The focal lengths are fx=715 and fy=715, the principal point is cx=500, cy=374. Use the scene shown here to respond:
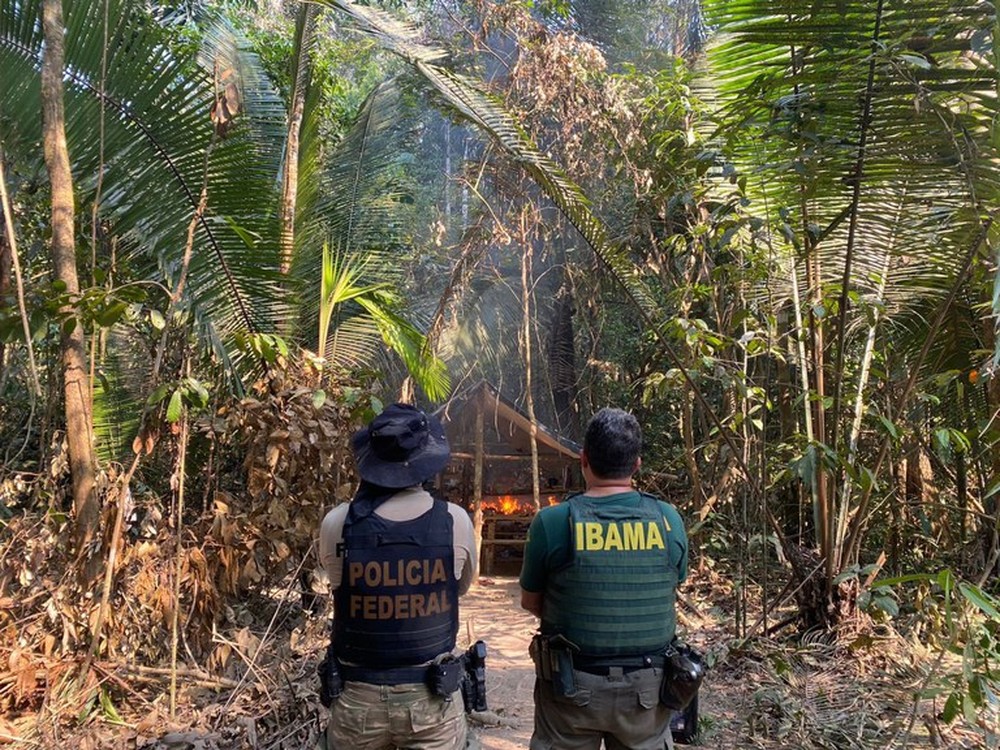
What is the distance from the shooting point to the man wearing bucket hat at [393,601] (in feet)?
6.57

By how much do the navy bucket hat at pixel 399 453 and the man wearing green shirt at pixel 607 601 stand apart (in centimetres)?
37

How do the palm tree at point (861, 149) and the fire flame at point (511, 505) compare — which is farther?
the fire flame at point (511, 505)

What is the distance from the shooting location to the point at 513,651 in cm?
564

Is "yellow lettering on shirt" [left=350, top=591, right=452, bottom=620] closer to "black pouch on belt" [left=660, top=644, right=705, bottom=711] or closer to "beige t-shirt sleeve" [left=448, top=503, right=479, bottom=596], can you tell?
"beige t-shirt sleeve" [left=448, top=503, right=479, bottom=596]

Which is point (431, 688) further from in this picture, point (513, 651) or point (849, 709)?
point (513, 651)

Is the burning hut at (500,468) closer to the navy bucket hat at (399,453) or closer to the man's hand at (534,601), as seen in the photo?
the man's hand at (534,601)

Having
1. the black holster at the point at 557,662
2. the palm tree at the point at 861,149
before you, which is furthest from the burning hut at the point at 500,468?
the black holster at the point at 557,662

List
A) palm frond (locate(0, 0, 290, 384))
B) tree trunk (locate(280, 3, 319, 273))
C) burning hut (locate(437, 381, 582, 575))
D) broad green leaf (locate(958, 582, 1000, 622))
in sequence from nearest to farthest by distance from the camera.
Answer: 1. broad green leaf (locate(958, 582, 1000, 622))
2. palm frond (locate(0, 0, 290, 384))
3. tree trunk (locate(280, 3, 319, 273))
4. burning hut (locate(437, 381, 582, 575))

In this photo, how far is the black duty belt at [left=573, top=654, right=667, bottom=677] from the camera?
A: 204 centimetres

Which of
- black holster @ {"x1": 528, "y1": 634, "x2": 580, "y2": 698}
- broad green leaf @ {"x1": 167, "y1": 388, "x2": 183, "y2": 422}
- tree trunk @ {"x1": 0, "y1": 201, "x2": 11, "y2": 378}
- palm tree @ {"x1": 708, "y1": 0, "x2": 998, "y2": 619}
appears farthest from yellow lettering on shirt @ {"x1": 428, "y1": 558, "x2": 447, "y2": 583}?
tree trunk @ {"x1": 0, "y1": 201, "x2": 11, "y2": 378}

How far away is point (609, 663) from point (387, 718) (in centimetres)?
64

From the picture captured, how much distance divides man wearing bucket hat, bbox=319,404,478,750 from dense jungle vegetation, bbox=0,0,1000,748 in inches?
55.9

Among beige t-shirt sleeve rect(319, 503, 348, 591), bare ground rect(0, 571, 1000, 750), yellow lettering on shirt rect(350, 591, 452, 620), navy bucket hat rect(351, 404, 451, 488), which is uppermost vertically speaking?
navy bucket hat rect(351, 404, 451, 488)

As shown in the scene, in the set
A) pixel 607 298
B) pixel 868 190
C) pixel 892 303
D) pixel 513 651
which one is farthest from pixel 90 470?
pixel 607 298
